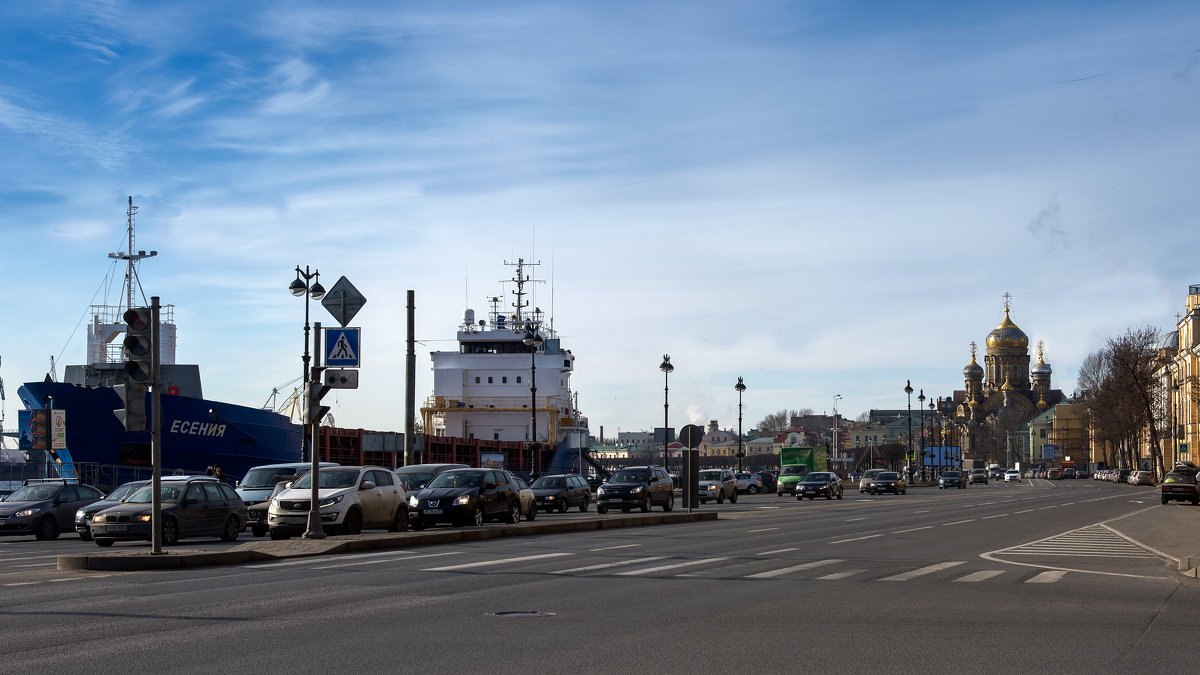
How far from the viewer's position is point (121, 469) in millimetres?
43469

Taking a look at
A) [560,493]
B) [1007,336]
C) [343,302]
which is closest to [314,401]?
[343,302]

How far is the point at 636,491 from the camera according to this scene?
37.6 m

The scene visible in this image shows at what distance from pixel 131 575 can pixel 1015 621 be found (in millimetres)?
11385

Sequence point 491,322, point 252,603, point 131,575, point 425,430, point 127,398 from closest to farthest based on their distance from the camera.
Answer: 1. point 252,603
2. point 131,575
3. point 127,398
4. point 425,430
5. point 491,322

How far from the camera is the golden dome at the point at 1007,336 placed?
188 metres

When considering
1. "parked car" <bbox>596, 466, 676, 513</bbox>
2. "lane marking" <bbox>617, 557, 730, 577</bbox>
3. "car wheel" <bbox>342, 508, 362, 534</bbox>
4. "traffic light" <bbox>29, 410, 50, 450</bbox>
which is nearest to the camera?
"lane marking" <bbox>617, 557, 730, 577</bbox>

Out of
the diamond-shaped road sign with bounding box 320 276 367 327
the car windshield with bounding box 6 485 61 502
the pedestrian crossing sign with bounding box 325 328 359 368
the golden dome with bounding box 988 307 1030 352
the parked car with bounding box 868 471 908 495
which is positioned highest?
the golden dome with bounding box 988 307 1030 352

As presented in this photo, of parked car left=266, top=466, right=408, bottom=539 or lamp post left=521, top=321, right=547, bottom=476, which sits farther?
lamp post left=521, top=321, right=547, bottom=476

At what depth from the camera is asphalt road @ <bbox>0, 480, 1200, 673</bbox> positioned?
8938 mm

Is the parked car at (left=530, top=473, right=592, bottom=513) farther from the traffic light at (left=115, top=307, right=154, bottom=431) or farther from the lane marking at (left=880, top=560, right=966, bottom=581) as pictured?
the traffic light at (left=115, top=307, right=154, bottom=431)

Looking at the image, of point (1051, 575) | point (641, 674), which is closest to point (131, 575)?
point (641, 674)

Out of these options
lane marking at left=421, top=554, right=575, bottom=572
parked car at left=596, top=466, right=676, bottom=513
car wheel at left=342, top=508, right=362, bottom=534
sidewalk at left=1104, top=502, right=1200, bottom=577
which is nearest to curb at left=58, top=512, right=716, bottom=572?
car wheel at left=342, top=508, right=362, bottom=534

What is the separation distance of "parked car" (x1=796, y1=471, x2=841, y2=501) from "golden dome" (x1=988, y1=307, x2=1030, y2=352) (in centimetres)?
13883

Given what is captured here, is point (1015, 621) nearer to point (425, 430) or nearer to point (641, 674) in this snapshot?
point (641, 674)
